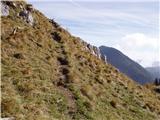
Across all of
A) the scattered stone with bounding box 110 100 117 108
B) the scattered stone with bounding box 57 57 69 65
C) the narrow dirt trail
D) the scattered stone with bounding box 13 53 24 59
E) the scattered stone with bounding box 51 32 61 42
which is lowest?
the scattered stone with bounding box 110 100 117 108

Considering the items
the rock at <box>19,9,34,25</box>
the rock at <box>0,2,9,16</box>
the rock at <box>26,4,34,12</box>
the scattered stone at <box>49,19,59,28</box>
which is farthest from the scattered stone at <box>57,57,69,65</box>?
the scattered stone at <box>49,19,59,28</box>

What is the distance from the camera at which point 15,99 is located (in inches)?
938

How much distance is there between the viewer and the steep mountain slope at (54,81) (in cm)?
2548

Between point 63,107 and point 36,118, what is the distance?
15.2 ft

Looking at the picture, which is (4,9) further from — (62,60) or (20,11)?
(62,60)

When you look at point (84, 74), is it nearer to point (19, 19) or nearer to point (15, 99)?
point (19, 19)

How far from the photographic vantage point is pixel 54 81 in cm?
3033

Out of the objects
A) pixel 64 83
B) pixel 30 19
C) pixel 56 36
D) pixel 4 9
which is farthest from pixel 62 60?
pixel 4 9

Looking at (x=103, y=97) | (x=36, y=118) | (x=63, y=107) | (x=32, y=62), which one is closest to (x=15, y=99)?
(x=36, y=118)

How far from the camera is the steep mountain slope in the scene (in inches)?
1003

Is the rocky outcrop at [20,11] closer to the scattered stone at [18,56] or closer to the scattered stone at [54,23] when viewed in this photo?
the scattered stone at [54,23]

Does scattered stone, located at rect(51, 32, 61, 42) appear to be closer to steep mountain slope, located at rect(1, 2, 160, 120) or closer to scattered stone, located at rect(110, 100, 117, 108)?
steep mountain slope, located at rect(1, 2, 160, 120)

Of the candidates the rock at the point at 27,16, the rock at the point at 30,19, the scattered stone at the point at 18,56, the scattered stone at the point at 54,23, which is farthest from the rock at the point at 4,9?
the scattered stone at the point at 54,23

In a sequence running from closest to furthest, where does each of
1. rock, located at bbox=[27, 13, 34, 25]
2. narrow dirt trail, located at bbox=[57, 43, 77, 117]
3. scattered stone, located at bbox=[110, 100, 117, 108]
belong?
narrow dirt trail, located at bbox=[57, 43, 77, 117] → scattered stone, located at bbox=[110, 100, 117, 108] → rock, located at bbox=[27, 13, 34, 25]
